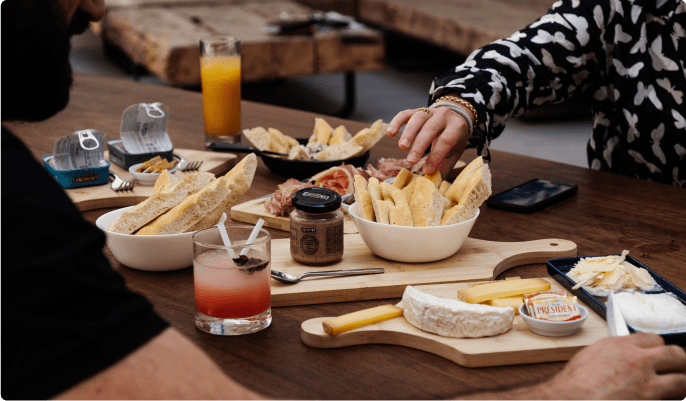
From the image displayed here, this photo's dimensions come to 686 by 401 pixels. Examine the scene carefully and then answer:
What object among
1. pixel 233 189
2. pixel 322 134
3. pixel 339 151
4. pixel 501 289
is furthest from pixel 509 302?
pixel 322 134

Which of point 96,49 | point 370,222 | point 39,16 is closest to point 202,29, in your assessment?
point 96,49

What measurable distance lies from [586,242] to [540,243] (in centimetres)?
11

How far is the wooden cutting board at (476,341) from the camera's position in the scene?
82 cm

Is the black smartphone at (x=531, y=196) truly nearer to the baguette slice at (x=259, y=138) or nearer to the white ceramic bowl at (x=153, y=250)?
the baguette slice at (x=259, y=138)

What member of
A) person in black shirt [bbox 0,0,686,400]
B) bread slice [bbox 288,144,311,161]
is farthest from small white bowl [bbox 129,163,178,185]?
person in black shirt [bbox 0,0,686,400]

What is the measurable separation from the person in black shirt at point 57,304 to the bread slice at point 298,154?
0.85m

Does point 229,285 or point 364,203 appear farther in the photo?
point 364,203

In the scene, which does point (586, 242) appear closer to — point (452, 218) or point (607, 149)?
point (452, 218)

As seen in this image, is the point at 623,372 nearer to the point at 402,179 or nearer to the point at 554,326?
the point at 554,326

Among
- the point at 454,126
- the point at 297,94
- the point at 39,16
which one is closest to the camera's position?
the point at 39,16

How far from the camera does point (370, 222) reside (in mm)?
1071

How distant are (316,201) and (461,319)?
0.31m

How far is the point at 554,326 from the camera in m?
0.84

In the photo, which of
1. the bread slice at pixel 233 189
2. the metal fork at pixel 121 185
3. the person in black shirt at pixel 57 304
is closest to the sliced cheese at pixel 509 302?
the person in black shirt at pixel 57 304
